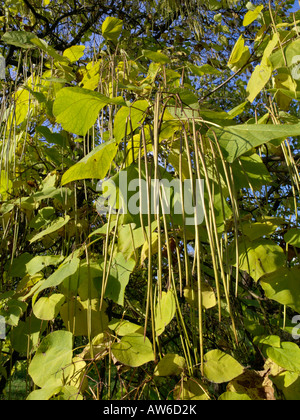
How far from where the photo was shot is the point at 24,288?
0.83m

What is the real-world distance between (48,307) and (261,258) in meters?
0.39

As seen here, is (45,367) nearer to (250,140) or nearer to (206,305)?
(206,305)

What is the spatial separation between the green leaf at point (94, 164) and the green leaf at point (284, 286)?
0.34 m

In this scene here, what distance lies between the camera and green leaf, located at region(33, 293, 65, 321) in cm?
66

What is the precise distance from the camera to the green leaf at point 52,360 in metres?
0.60

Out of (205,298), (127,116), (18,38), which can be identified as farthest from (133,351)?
(18,38)

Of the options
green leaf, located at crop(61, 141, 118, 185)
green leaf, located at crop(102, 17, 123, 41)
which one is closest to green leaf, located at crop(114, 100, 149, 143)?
green leaf, located at crop(61, 141, 118, 185)

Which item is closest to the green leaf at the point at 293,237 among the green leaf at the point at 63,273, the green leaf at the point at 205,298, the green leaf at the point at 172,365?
the green leaf at the point at 205,298

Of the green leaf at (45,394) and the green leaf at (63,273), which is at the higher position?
the green leaf at (63,273)

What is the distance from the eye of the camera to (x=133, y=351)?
1.92 ft

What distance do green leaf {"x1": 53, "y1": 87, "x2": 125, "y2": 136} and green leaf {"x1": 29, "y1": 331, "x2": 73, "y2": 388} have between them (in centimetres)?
36

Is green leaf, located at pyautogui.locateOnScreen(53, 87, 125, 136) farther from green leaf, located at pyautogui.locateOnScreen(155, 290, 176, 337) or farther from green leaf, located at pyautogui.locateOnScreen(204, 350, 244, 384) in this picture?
green leaf, located at pyautogui.locateOnScreen(204, 350, 244, 384)

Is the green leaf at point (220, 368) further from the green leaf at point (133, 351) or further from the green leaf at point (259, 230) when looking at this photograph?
the green leaf at point (259, 230)

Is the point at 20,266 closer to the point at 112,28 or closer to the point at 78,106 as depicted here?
the point at 78,106
